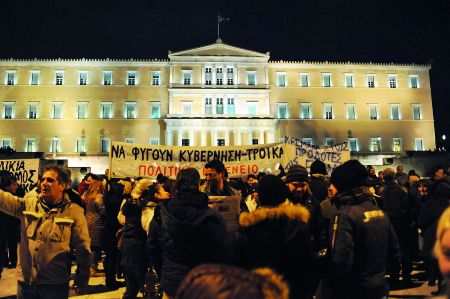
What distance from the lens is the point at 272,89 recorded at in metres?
43.3

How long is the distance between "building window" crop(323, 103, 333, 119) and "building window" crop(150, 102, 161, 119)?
19.3m

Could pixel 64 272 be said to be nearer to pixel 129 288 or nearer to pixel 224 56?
pixel 129 288

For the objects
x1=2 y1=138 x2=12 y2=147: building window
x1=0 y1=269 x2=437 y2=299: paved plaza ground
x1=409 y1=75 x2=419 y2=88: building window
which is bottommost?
x1=0 y1=269 x2=437 y2=299: paved plaza ground

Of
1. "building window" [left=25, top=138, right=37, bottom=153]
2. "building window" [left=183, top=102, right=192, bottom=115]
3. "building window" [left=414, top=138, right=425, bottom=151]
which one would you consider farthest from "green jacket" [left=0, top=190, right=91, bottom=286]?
"building window" [left=414, top=138, right=425, bottom=151]

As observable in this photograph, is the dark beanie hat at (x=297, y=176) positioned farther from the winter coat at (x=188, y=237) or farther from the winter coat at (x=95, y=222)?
the winter coat at (x=95, y=222)

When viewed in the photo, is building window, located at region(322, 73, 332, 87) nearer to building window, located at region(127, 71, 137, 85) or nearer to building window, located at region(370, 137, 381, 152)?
building window, located at region(370, 137, 381, 152)

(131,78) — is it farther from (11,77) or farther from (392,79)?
(392,79)

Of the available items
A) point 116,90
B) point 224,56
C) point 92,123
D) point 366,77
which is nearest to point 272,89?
point 224,56

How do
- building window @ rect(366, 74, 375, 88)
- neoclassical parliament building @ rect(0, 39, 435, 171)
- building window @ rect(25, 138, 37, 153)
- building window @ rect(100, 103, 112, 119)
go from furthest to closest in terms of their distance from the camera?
building window @ rect(366, 74, 375, 88) < building window @ rect(100, 103, 112, 119) < neoclassical parliament building @ rect(0, 39, 435, 171) < building window @ rect(25, 138, 37, 153)

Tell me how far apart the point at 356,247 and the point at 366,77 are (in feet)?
151

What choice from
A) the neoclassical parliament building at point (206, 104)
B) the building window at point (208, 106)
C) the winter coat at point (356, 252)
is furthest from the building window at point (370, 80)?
the winter coat at point (356, 252)

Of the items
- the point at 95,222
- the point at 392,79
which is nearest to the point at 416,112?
the point at 392,79

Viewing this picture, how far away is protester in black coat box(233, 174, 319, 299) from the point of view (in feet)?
8.07

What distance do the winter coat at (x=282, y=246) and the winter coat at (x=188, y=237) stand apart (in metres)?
0.28
